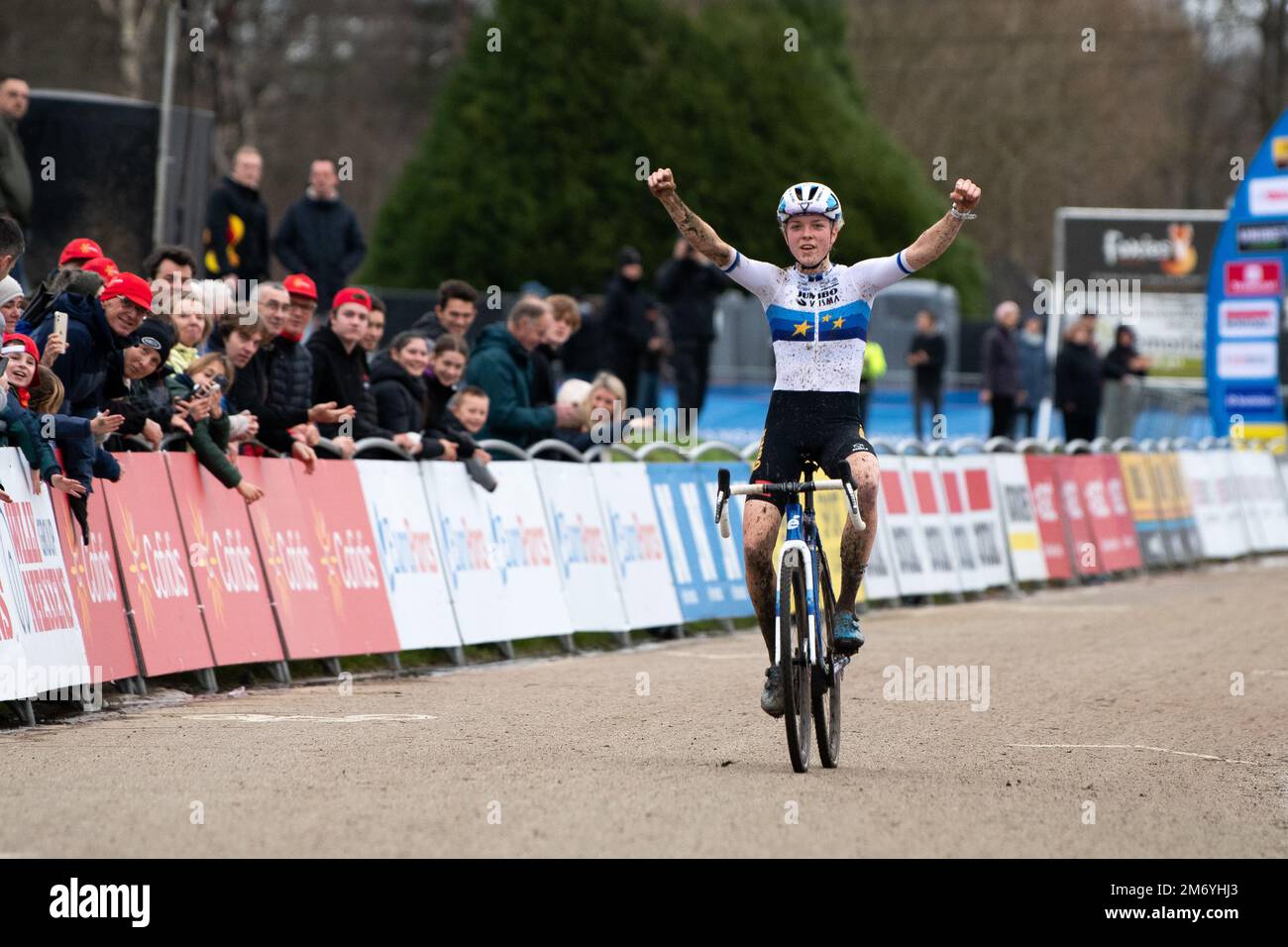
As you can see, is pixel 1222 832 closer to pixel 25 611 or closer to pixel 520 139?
pixel 25 611

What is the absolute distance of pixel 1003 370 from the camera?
28750 mm

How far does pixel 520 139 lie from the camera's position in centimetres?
4203

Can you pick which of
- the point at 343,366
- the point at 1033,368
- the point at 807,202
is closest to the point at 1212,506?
the point at 1033,368

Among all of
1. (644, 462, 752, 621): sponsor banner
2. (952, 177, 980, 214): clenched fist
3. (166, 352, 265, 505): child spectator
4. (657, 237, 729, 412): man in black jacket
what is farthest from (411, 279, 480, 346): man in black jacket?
(657, 237, 729, 412): man in black jacket

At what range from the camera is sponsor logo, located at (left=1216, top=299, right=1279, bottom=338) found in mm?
32469

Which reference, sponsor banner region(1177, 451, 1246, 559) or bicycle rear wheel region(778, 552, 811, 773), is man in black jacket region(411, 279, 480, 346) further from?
sponsor banner region(1177, 451, 1246, 559)

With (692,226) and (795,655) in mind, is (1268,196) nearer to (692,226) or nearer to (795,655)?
(692,226)

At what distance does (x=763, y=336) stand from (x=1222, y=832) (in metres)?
31.5

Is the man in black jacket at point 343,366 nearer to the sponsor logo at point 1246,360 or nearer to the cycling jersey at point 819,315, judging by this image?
the cycling jersey at point 819,315

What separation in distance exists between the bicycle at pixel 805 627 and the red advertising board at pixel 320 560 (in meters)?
4.20

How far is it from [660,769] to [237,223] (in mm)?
10074

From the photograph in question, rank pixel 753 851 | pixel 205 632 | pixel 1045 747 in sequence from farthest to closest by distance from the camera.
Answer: pixel 205 632 < pixel 1045 747 < pixel 753 851

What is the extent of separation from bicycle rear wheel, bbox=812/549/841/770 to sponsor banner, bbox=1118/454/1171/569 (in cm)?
1696
